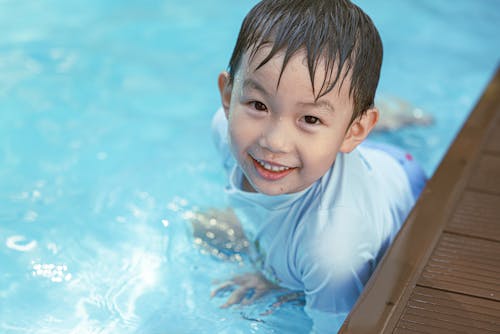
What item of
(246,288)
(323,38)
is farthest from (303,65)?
(246,288)

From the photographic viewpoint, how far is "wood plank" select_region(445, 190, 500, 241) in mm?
2102

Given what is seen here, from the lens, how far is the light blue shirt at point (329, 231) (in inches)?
77.2

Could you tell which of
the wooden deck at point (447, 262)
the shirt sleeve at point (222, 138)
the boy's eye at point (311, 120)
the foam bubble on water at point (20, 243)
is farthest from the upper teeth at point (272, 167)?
the foam bubble on water at point (20, 243)

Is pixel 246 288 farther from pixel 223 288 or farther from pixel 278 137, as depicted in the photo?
pixel 278 137

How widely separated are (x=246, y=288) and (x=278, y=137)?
2.62 ft

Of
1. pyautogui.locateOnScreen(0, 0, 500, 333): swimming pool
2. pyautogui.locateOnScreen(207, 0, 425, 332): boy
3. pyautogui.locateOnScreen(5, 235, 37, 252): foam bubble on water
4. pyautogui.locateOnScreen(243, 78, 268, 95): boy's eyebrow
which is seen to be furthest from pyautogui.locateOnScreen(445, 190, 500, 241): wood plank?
pyautogui.locateOnScreen(5, 235, 37, 252): foam bubble on water

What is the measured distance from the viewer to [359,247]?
2.00 m

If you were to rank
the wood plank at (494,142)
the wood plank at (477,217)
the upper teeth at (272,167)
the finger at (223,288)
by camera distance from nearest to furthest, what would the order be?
the upper teeth at (272,167) → the wood plank at (477,217) → the finger at (223,288) → the wood plank at (494,142)

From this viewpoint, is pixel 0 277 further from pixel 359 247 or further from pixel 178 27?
pixel 178 27

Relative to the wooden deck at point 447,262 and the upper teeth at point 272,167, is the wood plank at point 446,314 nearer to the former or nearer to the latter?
the wooden deck at point 447,262

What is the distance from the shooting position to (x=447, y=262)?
1.96m

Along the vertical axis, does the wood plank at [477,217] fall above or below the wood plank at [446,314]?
above

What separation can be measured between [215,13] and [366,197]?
2.88 metres

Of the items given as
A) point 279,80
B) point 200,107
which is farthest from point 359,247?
point 200,107
